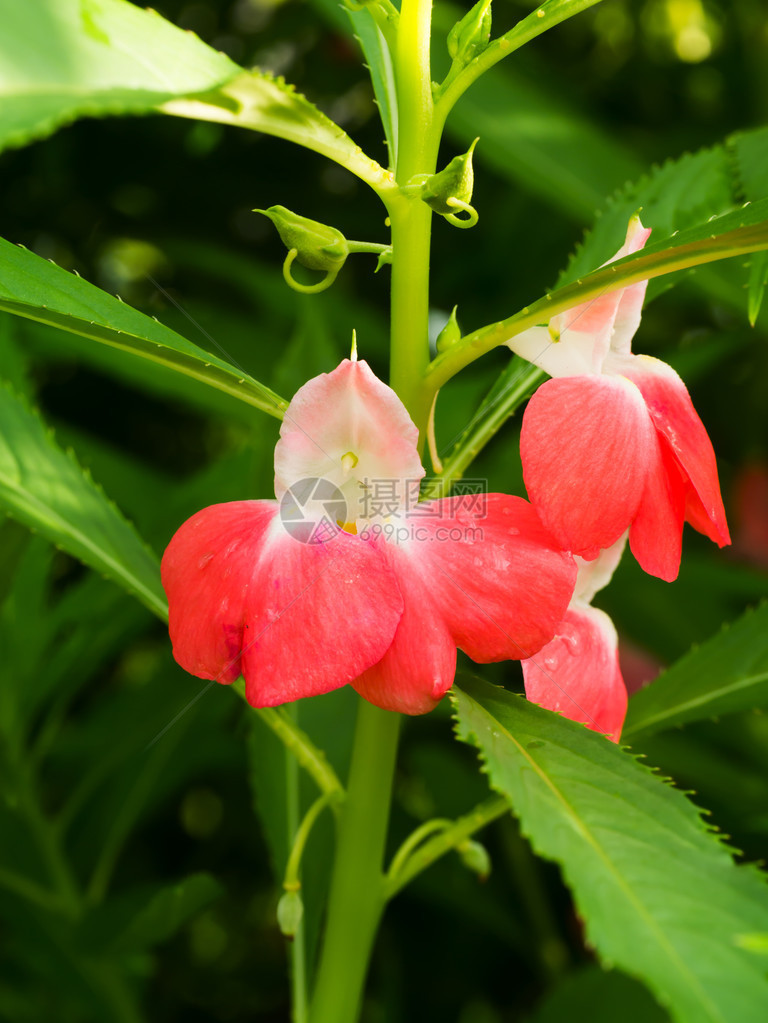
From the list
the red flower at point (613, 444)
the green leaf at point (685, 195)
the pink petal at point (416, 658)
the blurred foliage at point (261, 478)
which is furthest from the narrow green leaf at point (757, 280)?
the blurred foliage at point (261, 478)

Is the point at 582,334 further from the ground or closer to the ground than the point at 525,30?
closer to the ground

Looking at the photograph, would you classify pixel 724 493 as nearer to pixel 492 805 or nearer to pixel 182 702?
pixel 182 702

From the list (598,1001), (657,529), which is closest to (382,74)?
(657,529)

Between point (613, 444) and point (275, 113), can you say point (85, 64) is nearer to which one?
point (275, 113)

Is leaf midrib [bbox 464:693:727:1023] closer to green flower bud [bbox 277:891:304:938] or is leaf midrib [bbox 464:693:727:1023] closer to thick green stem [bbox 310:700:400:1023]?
thick green stem [bbox 310:700:400:1023]

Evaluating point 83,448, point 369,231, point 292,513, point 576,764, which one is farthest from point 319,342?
point 369,231

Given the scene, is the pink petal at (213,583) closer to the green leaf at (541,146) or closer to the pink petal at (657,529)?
the pink petal at (657,529)
